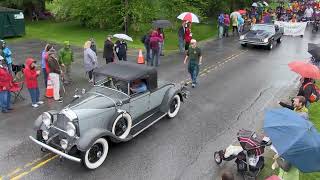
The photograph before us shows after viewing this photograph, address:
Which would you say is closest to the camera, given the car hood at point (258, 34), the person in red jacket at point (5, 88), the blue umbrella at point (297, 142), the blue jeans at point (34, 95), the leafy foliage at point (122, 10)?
the blue umbrella at point (297, 142)

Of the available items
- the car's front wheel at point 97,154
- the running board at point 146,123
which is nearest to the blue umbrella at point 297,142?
the car's front wheel at point 97,154

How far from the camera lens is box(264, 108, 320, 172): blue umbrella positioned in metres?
5.93

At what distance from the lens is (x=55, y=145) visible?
849 cm

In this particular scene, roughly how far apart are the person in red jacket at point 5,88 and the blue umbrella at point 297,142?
8133mm

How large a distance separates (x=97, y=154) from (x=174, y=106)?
365 cm

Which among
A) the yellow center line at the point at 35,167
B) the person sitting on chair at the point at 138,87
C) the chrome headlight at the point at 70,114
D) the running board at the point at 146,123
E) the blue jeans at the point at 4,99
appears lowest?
the yellow center line at the point at 35,167

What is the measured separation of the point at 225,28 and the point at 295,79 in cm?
1105

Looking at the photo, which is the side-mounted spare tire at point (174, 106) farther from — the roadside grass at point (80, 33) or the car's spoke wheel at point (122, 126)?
the roadside grass at point (80, 33)

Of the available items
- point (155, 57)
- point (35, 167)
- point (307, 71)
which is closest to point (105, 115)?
point (35, 167)

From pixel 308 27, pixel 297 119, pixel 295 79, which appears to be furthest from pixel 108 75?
pixel 308 27

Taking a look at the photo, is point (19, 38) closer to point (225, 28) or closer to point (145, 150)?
point (225, 28)

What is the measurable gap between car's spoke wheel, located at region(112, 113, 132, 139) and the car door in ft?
1.31

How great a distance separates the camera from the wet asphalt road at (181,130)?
8.41 m

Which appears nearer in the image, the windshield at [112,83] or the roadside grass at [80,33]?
the windshield at [112,83]
